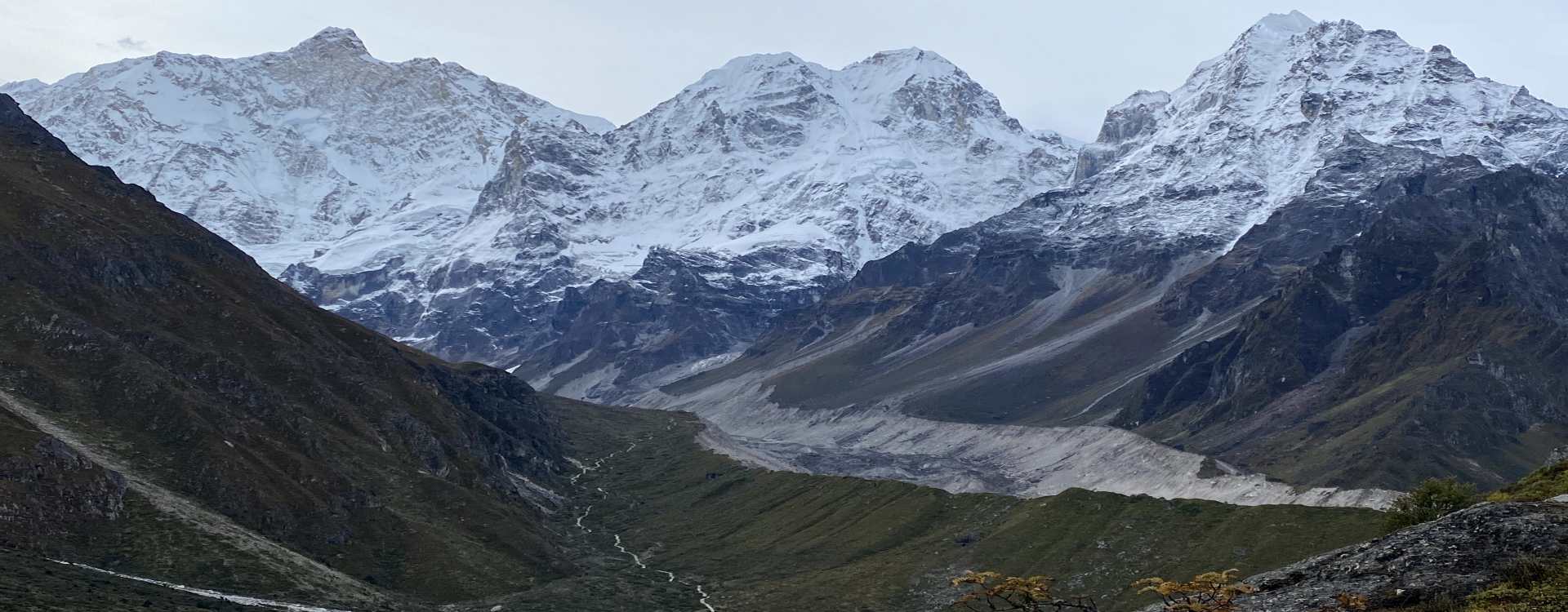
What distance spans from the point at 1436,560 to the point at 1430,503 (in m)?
44.7

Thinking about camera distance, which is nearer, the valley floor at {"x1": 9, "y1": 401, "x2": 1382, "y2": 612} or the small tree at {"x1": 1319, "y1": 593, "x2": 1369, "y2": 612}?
the small tree at {"x1": 1319, "y1": 593, "x2": 1369, "y2": 612}

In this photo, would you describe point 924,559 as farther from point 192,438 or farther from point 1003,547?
point 192,438

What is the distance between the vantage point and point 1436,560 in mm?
61500

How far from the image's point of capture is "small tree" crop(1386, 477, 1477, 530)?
314 ft

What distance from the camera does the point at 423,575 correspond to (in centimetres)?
16012

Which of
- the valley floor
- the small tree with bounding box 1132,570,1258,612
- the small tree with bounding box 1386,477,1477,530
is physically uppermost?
the small tree with bounding box 1132,570,1258,612

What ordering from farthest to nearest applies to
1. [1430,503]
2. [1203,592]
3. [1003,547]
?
[1003,547], [1430,503], [1203,592]

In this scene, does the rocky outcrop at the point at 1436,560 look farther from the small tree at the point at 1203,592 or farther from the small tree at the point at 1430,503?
the small tree at the point at 1430,503

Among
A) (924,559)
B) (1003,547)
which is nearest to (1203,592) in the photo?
(1003,547)

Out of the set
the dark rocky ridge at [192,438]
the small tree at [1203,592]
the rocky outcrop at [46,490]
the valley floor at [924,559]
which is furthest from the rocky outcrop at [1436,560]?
the rocky outcrop at [46,490]

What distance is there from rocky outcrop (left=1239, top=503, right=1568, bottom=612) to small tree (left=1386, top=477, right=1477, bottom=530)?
103 ft

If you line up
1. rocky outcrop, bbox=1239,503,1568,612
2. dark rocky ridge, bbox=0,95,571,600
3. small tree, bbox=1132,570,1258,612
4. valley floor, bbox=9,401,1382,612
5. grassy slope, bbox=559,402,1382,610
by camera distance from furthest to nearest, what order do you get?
dark rocky ridge, bbox=0,95,571,600, grassy slope, bbox=559,402,1382,610, valley floor, bbox=9,401,1382,612, rocky outcrop, bbox=1239,503,1568,612, small tree, bbox=1132,570,1258,612

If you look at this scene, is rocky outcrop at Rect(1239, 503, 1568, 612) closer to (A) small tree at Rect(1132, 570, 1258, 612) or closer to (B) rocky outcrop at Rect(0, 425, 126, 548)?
(A) small tree at Rect(1132, 570, 1258, 612)

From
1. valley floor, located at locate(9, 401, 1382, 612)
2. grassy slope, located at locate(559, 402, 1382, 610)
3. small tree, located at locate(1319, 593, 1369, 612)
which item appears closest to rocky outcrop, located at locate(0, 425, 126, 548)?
valley floor, located at locate(9, 401, 1382, 612)
